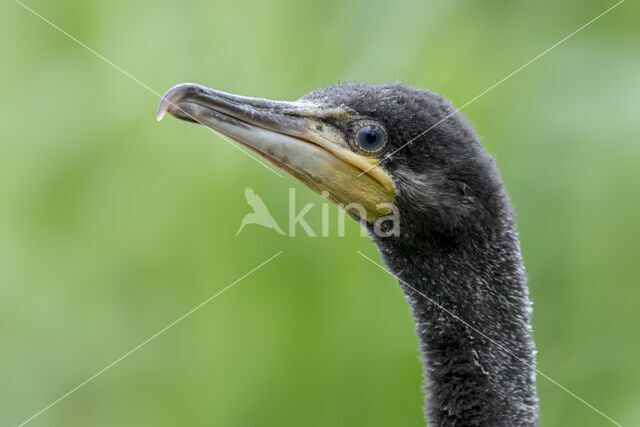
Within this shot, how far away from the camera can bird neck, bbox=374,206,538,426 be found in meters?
2.60

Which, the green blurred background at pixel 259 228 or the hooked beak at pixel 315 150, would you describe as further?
the green blurred background at pixel 259 228

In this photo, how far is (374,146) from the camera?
269 cm

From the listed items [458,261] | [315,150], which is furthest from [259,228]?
[458,261]

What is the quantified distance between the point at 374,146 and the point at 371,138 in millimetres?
26

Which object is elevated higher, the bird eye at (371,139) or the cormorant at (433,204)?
the bird eye at (371,139)

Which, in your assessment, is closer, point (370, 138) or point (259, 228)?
point (370, 138)

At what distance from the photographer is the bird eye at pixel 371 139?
Answer: 8.78 feet

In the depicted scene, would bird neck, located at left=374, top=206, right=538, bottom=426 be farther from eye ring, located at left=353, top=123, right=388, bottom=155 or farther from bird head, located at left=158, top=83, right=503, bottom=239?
eye ring, located at left=353, top=123, right=388, bottom=155

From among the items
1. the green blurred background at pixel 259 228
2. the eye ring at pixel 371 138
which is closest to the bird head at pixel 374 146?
A: the eye ring at pixel 371 138

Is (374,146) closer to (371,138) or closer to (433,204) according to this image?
(371,138)

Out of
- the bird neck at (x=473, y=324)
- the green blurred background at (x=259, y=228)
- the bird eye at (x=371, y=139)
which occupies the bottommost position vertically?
the bird neck at (x=473, y=324)

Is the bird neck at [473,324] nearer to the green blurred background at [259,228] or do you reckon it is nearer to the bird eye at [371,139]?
the bird eye at [371,139]

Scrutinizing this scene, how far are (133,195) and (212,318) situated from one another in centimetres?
75

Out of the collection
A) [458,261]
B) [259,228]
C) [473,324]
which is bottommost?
[473,324]
